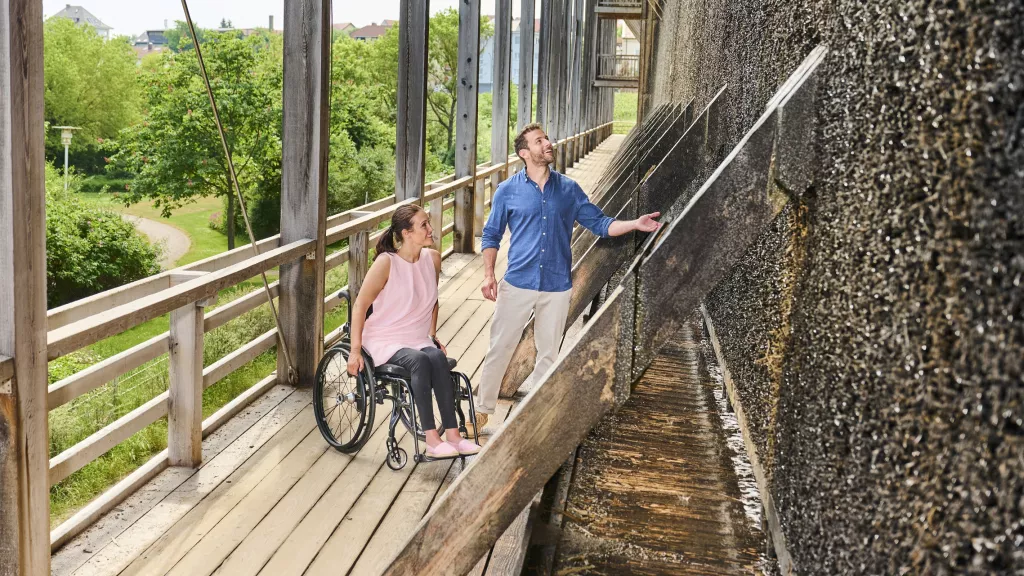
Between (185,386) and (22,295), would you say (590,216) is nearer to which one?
(185,386)

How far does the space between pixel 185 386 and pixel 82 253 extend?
76.4 feet

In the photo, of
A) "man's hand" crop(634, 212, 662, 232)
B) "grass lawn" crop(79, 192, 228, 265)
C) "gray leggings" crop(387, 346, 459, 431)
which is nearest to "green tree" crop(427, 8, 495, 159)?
"grass lawn" crop(79, 192, 228, 265)

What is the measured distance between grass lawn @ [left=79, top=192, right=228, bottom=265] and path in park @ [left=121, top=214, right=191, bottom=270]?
199 millimetres

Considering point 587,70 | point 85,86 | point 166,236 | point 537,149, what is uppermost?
point 587,70

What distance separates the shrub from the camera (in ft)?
82.0

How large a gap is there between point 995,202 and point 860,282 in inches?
15.9

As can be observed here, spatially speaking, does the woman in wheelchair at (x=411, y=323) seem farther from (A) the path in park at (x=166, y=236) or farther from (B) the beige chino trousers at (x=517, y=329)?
(A) the path in park at (x=166, y=236)

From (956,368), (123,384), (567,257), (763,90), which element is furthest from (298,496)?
(123,384)

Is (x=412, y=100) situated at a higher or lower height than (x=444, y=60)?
lower

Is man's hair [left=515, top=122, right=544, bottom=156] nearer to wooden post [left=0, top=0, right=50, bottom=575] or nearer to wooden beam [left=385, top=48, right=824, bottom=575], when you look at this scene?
wooden post [left=0, top=0, right=50, bottom=575]

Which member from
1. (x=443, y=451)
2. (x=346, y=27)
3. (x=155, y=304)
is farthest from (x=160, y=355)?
(x=346, y=27)

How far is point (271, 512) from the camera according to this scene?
137 inches

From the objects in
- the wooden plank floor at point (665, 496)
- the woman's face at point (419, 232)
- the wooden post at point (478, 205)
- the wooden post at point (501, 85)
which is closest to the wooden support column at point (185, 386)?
the woman's face at point (419, 232)

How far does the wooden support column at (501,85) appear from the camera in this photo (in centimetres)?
1098
